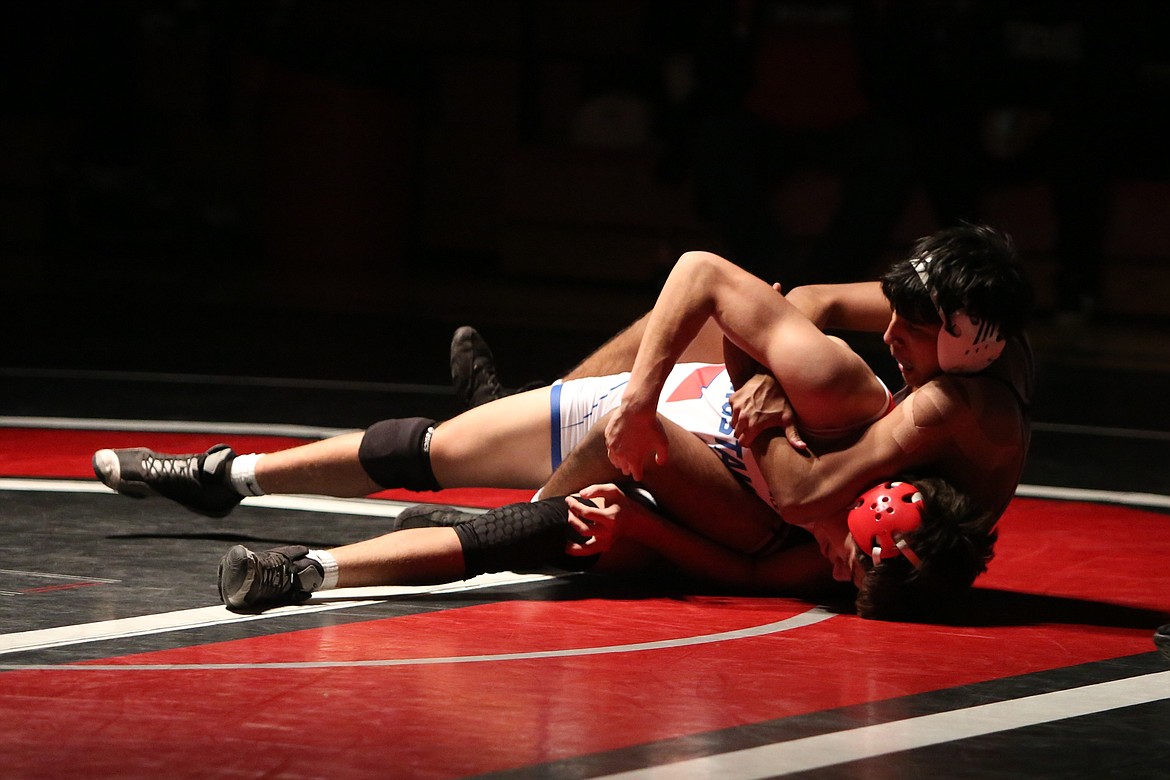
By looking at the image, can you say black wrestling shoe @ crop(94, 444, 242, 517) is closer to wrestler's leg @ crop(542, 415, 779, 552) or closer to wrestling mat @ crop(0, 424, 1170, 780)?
wrestling mat @ crop(0, 424, 1170, 780)

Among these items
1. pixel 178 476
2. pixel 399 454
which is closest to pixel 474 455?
pixel 399 454

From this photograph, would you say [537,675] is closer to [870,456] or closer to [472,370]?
[870,456]

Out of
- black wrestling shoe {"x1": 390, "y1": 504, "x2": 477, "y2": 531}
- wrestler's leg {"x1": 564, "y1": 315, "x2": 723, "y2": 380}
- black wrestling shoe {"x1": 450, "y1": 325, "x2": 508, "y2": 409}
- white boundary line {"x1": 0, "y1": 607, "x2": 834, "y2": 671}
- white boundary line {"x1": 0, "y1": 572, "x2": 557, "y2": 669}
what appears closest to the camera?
white boundary line {"x1": 0, "y1": 607, "x2": 834, "y2": 671}

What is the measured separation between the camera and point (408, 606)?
12.2 feet

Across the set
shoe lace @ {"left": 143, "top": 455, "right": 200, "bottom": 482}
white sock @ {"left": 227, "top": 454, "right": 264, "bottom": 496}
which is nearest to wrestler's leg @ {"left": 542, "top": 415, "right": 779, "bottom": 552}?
white sock @ {"left": 227, "top": 454, "right": 264, "bottom": 496}

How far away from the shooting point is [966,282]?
3.51 metres

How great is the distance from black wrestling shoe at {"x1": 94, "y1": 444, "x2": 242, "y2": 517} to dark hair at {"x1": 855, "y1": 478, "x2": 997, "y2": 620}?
152 centimetres

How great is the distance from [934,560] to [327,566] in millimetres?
1202

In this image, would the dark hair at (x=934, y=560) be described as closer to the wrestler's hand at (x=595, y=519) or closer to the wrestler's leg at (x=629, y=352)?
the wrestler's hand at (x=595, y=519)

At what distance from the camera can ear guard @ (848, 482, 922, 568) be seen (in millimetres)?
3572

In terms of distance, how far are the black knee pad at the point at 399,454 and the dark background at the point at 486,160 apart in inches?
154

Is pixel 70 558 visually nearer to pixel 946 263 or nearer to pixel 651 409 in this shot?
pixel 651 409

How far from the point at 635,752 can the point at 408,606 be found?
3.59 ft

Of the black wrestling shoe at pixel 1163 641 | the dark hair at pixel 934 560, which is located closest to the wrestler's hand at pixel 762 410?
the dark hair at pixel 934 560
